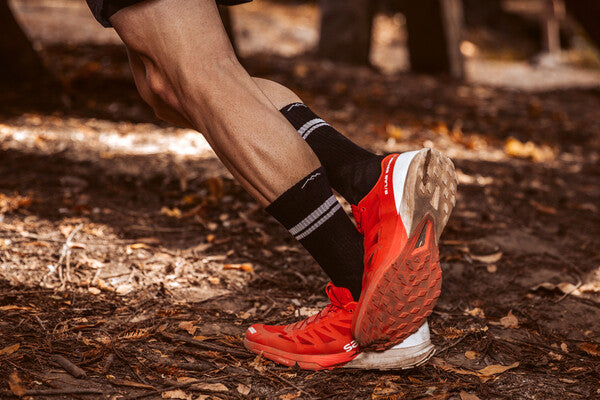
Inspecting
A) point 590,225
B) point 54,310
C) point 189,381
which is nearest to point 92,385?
point 189,381

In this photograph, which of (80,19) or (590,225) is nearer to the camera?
(590,225)

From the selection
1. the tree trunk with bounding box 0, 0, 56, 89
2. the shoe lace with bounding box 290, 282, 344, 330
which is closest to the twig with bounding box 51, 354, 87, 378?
the shoe lace with bounding box 290, 282, 344, 330

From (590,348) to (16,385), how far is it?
5.68 feet

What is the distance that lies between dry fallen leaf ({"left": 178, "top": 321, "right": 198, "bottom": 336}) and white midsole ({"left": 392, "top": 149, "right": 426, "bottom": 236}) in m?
0.76

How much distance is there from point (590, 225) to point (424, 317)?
194cm

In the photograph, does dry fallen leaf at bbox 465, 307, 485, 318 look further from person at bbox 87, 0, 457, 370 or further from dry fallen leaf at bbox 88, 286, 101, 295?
dry fallen leaf at bbox 88, 286, 101, 295

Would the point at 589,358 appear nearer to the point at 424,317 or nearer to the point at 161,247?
the point at 424,317

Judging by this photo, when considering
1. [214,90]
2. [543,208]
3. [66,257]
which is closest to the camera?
[214,90]

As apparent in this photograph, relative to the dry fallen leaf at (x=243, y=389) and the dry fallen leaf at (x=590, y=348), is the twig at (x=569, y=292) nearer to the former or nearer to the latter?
the dry fallen leaf at (x=590, y=348)

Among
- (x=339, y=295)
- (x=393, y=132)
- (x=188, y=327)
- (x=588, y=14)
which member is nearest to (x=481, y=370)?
(x=339, y=295)

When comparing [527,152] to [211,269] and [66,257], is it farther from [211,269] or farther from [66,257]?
[66,257]

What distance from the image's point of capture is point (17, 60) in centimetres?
445

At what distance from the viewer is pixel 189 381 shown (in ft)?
4.98

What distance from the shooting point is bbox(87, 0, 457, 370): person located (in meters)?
1.48
